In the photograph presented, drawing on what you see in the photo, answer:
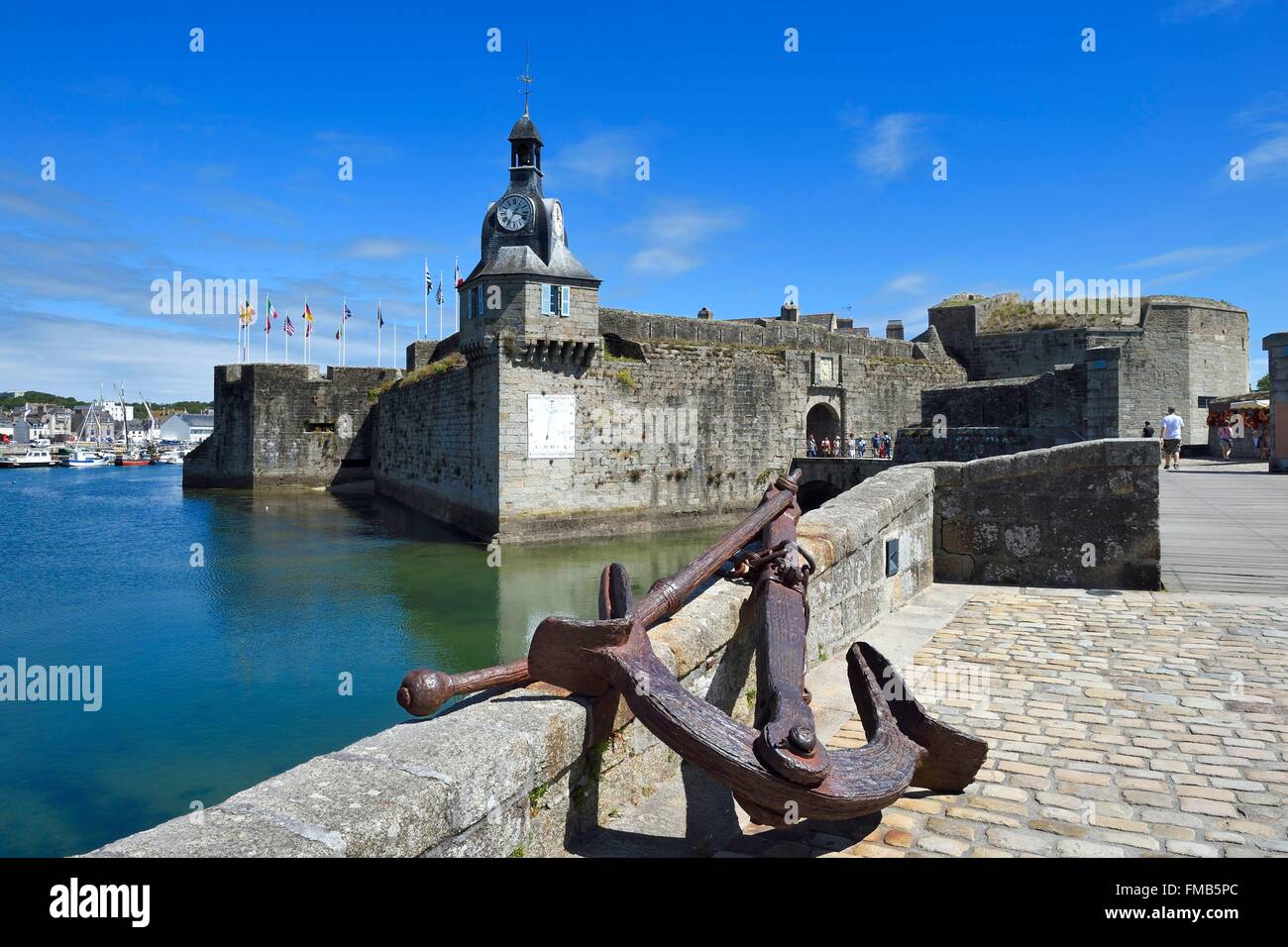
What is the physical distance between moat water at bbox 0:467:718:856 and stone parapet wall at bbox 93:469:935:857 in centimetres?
600

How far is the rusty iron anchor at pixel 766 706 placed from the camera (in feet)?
6.59

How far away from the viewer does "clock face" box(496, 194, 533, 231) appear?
2408 cm

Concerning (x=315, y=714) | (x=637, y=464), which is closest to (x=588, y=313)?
(x=637, y=464)

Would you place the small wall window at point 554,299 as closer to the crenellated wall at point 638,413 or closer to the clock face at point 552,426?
the crenellated wall at point 638,413

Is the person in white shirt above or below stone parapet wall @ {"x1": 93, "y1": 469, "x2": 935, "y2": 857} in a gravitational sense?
above

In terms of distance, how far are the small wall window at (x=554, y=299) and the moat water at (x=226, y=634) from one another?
6.10 metres

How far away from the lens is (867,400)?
2906 cm

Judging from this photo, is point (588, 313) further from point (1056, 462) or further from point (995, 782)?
point (995, 782)

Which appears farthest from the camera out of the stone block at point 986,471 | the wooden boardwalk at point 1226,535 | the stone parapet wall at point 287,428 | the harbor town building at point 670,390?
the stone parapet wall at point 287,428

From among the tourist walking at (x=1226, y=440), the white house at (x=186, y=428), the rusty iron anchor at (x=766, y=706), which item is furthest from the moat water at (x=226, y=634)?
the white house at (x=186, y=428)

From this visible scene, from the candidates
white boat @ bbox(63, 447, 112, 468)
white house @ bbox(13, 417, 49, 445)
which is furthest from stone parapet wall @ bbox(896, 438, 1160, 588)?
white house @ bbox(13, 417, 49, 445)

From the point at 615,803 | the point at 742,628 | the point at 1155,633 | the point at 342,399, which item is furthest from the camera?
the point at 342,399

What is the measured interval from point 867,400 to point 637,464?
10297 mm

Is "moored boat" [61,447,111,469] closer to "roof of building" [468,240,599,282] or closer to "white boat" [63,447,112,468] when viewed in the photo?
"white boat" [63,447,112,468]
